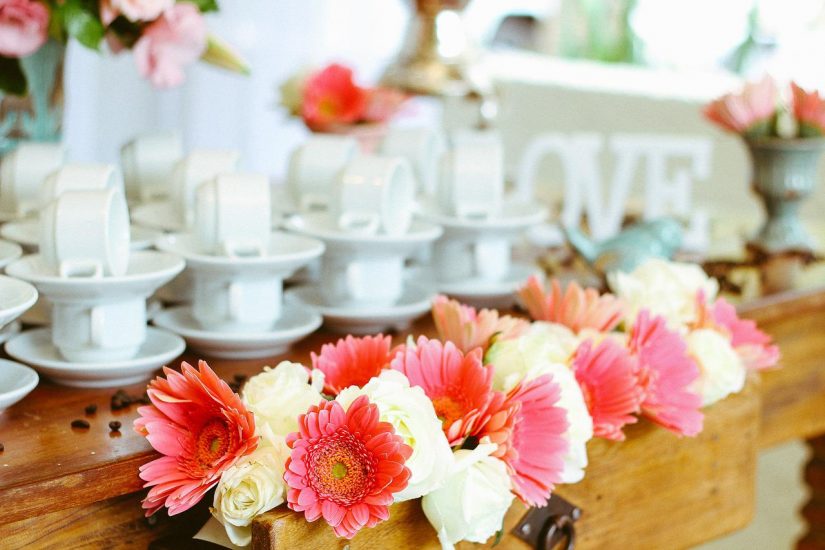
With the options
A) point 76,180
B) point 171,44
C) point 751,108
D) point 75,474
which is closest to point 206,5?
point 171,44

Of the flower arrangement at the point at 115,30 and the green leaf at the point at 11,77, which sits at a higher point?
the flower arrangement at the point at 115,30

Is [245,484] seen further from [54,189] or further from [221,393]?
[54,189]

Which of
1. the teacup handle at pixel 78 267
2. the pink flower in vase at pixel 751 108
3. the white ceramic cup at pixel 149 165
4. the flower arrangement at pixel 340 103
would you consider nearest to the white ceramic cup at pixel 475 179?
the white ceramic cup at pixel 149 165

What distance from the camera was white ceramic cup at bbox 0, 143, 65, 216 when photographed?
1.09 metres

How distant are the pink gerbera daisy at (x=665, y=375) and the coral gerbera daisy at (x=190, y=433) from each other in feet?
1.20

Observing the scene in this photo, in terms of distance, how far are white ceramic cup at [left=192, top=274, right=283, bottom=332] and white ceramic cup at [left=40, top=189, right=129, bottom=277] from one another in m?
0.11

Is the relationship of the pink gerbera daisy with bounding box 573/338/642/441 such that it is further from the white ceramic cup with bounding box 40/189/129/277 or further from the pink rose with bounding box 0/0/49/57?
the pink rose with bounding box 0/0/49/57

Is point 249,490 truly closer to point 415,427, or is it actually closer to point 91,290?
point 415,427

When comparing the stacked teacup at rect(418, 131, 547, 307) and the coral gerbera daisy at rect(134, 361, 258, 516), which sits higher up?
the stacked teacup at rect(418, 131, 547, 307)

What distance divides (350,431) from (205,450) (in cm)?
11

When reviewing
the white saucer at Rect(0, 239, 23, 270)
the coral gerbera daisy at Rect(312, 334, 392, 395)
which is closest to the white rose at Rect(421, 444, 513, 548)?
the coral gerbera daisy at Rect(312, 334, 392, 395)

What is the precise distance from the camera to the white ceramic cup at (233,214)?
92 cm

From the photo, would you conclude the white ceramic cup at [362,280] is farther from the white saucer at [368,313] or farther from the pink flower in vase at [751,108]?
the pink flower in vase at [751,108]

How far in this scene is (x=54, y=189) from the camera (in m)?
0.97
